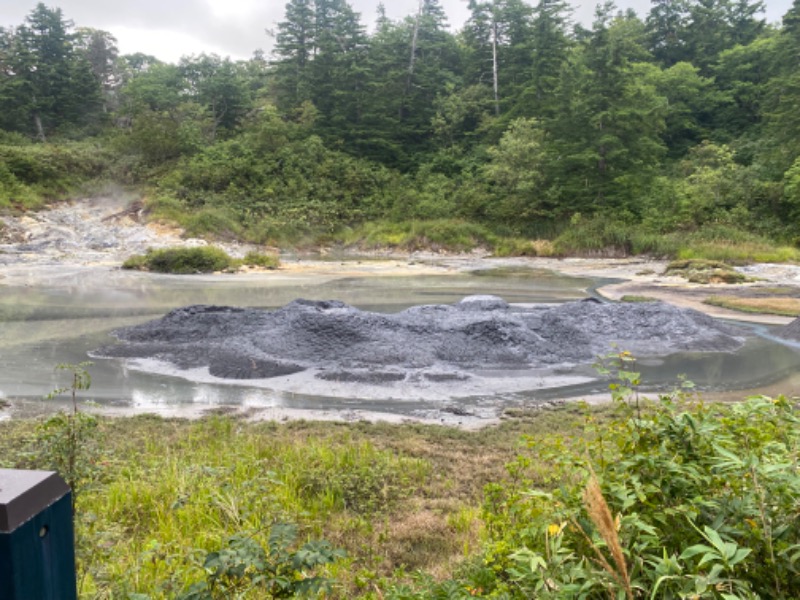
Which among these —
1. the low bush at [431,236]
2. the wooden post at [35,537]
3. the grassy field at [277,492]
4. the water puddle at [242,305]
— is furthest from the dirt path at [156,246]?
the wooden post at [35,537]

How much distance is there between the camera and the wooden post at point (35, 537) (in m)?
1.03

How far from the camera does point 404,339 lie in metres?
11.3

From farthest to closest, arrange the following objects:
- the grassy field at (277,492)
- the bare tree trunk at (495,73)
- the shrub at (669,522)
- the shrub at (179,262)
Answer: the bare tree trunk at (495,73)
the shrub at (179,262)
the grassy field at (277,492)
the shrub at (669,522)

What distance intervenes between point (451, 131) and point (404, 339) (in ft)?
115

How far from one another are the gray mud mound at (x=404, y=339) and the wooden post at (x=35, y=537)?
329 inches

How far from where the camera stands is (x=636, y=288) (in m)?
20.0

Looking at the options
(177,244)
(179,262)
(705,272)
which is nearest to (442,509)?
(705,272)

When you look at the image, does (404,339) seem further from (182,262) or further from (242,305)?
(182,262)

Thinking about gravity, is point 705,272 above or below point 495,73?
below

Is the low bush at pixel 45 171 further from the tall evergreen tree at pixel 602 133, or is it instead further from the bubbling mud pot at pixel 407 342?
the tall evergreen tree at pixel 602 133

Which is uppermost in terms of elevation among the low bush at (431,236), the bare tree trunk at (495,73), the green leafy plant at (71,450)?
the bare tree trunk at (495,73)

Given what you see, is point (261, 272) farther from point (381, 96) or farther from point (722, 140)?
point (722, 140)

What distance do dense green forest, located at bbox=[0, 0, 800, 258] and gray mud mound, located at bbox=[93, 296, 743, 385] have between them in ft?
58.4

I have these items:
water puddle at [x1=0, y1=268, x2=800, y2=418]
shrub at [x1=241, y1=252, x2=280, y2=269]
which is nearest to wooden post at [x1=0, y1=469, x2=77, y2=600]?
water puddle at [x1=0, y1=268, x2=800, y2=418]
